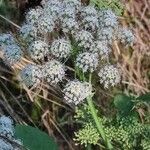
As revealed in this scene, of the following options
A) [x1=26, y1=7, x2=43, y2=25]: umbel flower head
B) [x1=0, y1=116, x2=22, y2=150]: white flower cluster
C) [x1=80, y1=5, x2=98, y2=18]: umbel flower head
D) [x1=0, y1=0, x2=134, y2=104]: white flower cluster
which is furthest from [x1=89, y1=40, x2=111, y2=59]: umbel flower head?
[x1=0, y1=116, x2=22, y2=150]: white flower cluster

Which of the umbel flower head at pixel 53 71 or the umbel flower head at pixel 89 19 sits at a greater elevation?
the umbel flower head at pixel 89 19

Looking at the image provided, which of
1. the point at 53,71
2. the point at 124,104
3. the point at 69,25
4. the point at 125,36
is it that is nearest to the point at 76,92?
the point at 53,71

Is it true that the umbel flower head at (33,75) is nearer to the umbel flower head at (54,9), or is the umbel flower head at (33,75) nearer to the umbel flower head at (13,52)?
the umbel flower head at (13,52)

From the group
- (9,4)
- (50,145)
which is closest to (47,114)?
(9,4)

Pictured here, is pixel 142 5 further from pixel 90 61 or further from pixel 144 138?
pixel 90 61

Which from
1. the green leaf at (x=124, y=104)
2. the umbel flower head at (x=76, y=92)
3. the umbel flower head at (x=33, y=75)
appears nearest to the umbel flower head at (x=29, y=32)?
the umbel flower head at (x=33, y=75)

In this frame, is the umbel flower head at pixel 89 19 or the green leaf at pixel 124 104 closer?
the umbel flower head at pixel 89 19

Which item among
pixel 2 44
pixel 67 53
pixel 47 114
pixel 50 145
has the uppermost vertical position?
pixel 2 44

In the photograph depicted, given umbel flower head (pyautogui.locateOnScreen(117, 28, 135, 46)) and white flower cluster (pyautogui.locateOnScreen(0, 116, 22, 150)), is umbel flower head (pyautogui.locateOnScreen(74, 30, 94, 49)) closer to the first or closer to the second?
umbel flower head (pyautogui.locateOnScreen(117, 28, 135, 46))
